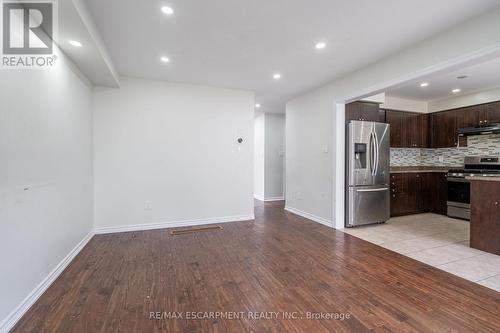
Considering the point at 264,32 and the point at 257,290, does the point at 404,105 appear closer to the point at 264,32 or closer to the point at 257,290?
the point at 264,32

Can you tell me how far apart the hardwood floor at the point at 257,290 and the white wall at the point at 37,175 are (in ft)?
1.00

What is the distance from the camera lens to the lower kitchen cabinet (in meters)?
4.92

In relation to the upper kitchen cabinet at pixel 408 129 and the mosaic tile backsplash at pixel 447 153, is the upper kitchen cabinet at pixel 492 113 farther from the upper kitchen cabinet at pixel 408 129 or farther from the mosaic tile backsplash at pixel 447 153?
the upper kitchen cabinet at pixel 408 129

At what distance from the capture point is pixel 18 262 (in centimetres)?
182

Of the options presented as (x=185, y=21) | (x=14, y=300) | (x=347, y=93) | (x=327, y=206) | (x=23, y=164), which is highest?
(x=185, y=21)

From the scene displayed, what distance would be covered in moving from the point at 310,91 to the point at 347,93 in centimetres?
104

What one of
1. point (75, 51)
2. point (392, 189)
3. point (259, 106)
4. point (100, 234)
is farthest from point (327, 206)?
point (75, 51)

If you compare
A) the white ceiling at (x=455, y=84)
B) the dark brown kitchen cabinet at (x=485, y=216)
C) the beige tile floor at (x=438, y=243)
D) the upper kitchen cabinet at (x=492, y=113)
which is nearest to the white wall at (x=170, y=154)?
the beige tile floor at (x=438, y=243)

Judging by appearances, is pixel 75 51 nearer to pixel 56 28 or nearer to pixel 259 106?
pixel 56 28

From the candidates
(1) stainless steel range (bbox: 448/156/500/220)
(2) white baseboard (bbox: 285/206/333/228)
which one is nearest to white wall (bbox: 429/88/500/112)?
(1) stainless steel range (bbox: 448/156/500/220)

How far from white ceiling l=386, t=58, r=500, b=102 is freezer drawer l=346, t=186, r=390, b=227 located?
177 cm

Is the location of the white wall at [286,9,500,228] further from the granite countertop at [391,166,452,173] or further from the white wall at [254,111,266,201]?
the granite countertop at [391,166,452,173]

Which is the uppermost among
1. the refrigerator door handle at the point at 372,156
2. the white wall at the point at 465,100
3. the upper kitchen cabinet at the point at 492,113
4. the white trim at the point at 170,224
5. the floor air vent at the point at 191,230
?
the white wall at the point at 465,100

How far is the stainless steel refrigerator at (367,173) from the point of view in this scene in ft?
13.5
